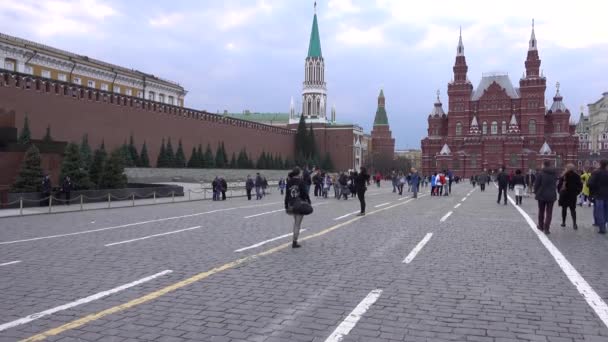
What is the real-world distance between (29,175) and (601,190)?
21842 millimetres

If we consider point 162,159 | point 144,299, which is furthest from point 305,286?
point 162,159

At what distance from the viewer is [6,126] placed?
81.3ft

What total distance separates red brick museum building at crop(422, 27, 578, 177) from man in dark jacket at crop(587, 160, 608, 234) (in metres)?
76.9

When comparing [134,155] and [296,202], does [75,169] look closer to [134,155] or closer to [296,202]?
[296,202]

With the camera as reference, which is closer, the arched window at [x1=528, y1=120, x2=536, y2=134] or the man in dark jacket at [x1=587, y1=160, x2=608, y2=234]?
the man in dark jacket at [x1=587, y1=160, x2=608, y2=234]

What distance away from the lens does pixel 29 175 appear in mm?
22516

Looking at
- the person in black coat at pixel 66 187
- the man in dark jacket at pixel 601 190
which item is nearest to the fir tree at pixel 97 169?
the person in black coat at pixel 66 187

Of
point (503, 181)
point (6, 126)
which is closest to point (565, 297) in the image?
point (503, 181)

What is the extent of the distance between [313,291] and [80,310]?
104 inches

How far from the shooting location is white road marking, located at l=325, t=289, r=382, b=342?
15.2 ft

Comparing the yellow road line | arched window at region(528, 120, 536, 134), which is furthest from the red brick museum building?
the yellow road line

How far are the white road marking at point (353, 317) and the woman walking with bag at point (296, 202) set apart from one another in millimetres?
3540

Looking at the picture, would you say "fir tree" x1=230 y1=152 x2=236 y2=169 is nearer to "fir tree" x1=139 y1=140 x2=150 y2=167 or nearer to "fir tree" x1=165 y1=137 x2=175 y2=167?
→ "fir tree" x1=165 y1=137 x2=175 y2=167

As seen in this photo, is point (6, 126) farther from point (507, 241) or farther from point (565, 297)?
point (565, 297)
